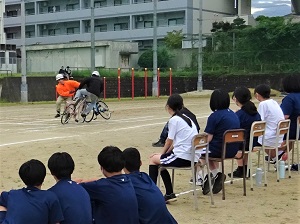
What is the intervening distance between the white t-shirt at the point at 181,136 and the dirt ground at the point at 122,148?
2.25 feet

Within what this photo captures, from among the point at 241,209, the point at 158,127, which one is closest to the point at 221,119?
the point at 241,209

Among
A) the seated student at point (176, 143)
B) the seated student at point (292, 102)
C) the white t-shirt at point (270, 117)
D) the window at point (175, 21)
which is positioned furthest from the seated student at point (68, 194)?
the window at point (175, 21)

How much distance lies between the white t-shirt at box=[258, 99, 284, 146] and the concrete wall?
87.7ft

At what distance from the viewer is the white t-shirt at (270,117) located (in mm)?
8750

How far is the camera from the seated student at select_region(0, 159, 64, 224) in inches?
156

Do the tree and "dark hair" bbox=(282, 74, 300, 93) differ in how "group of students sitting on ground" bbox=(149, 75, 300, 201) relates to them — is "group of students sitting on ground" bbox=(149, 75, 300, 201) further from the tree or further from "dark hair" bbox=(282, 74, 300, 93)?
the tree

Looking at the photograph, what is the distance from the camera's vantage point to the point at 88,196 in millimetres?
4348

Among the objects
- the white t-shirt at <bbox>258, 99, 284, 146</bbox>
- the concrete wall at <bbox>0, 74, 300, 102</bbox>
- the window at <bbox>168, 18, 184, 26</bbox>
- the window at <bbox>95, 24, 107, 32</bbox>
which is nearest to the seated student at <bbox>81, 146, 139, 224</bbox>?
the white t-shirt at <bbox>258, 99, 284, 146</bbox>

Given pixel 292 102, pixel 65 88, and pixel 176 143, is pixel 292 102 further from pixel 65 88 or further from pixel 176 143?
pixel 65 88

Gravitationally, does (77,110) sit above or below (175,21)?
below

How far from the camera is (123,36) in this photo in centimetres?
6575

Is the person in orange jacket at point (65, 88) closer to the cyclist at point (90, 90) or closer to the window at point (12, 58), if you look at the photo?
the cyclist at point (90, 90)

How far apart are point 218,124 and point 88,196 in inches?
138

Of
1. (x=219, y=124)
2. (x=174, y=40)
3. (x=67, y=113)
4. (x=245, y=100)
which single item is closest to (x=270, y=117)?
(x=245, y=100)
